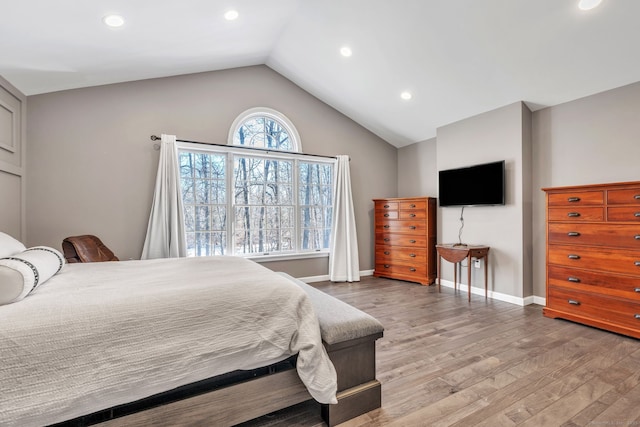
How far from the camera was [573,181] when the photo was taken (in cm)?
346

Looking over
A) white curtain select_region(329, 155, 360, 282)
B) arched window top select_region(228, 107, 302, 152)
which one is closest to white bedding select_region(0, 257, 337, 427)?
arched window top select_region(228, 107, 302, 152)

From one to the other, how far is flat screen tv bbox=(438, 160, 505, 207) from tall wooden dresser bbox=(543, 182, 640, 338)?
2.25 feet

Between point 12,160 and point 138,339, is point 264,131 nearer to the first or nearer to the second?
point 12,160

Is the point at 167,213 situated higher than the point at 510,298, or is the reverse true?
the point at 167,213

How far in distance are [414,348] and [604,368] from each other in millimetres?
1274

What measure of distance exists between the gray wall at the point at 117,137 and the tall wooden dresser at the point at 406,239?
5.21 feet

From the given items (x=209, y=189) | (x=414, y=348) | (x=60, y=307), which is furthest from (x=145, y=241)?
(x=414, y=348)

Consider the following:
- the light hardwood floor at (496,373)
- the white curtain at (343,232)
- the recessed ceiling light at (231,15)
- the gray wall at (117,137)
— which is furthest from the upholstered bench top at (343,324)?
the white curtain at (343,232)

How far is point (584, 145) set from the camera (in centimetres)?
338

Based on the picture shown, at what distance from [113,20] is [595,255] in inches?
185

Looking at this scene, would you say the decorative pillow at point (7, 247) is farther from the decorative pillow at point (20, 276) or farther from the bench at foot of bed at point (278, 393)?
the bench at foot of bed at point (278, 393)

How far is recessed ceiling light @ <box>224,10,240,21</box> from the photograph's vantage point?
2900mm

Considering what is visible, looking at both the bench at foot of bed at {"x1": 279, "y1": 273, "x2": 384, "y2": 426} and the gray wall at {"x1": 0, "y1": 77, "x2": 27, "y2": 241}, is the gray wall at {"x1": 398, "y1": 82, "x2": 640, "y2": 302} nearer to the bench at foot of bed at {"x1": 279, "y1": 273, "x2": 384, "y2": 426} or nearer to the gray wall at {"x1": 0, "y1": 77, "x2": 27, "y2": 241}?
the bench at foot of bed at {"x1": 279, "y1": 273, "x2": 384, "y2": 426}

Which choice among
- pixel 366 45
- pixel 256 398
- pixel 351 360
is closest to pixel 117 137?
pixel 366 45
